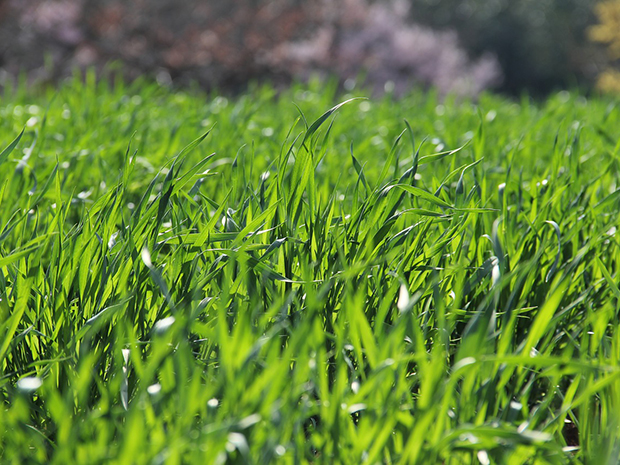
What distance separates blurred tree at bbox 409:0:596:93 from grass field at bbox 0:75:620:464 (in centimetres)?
3051

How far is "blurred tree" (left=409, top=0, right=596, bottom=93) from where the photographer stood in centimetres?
3030

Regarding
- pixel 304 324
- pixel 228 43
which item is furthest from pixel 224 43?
pixel 304 324

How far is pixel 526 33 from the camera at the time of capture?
30500 millimetres

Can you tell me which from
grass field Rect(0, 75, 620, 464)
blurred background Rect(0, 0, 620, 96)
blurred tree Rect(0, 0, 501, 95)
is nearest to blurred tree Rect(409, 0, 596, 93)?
blurred background Rect(0, 0, 620, 96)

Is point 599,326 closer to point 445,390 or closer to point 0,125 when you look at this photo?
point 445,390

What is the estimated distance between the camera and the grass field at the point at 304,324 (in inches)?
29.1

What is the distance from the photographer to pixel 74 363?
105 cm

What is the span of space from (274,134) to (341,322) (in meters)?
1.87

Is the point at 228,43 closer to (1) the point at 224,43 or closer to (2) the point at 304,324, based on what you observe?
(1) the point at 224,43

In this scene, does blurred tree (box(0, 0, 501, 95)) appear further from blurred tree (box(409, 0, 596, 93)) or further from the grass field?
blurred tree (box(409, 0, 596, 93))

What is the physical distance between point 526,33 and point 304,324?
109ft

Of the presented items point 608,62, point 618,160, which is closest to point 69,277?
point 618,160

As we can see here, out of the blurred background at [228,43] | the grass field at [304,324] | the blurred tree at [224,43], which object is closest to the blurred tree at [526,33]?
the blurred background at [228,43]

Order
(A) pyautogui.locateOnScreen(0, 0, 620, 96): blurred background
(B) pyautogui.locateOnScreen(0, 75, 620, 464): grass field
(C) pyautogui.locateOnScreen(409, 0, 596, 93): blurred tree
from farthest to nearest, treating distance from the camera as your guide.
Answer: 1. (C) pyautogui.locateOnScreen(409, 0, 596, 93): blurred tree
2. (A) pyautogui.locateOnScreen(0, 0, 620, 96): blurred background
3. (B) pyautogui.locateOnScreen(0, 75, 620, 464): grass field
